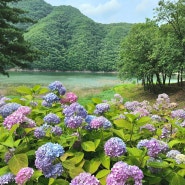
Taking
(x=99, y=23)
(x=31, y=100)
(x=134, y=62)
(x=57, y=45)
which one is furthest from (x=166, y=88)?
(x=99, y=23)

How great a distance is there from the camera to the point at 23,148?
211 centimetres

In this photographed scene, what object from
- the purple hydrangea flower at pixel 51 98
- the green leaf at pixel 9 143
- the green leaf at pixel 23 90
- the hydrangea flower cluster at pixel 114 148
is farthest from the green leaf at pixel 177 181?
the green leaf at pixel 23 90

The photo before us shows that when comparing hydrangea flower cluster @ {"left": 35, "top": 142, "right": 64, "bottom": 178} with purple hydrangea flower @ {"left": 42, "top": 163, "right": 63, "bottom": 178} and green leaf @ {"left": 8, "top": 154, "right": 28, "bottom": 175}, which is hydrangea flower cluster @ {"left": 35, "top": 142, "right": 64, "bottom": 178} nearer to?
purple hydrangea flower @ {"left": 42, "top": 163, "right": 63, "bottom": 178}

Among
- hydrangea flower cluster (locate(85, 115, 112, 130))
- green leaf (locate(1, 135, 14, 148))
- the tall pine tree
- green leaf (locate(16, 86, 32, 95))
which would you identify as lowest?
green leaf (locate(1, 135, 14, 148))

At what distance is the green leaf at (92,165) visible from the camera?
1.94 m

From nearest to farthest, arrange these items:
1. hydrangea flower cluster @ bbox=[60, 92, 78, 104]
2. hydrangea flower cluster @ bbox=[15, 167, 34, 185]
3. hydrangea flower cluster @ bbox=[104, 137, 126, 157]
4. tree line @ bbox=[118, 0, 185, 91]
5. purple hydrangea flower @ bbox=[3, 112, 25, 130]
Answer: hydrangea flower cluster @ bbox=[15, 167, 34, 185], hydrangea flower cluster @ bbox=[104, 137, 126, 157], purple hydrangea flower @ bbox=[3, 112, 25, 130], hydrangea flower cluster @ bbox=[60, 92, 78, 104], tree line @ bbox=[118, 0, 185, 91]

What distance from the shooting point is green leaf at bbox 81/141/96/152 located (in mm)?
2016

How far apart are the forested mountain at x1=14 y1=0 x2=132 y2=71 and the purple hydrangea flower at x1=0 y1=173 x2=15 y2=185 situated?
107 metres

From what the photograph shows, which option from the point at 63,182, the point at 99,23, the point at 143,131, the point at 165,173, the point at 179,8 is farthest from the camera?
the point at 99,23

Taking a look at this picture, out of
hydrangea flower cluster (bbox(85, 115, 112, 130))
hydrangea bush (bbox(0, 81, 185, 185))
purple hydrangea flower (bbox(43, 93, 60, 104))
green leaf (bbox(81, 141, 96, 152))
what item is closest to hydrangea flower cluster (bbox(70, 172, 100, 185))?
hydrangea bush (bbox(0, 81, 185, 185))

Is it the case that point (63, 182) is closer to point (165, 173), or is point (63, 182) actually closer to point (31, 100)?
point (165, 173)

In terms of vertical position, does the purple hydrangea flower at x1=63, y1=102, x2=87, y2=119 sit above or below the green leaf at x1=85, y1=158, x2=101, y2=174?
above

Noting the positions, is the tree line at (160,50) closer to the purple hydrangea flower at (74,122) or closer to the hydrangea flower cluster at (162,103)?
the hydrangea flower cluster at (162,103)

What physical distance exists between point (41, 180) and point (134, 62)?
97.2ft
